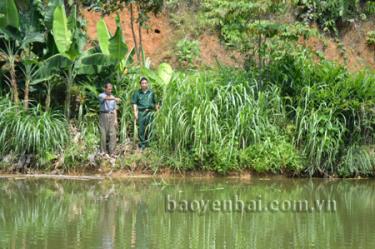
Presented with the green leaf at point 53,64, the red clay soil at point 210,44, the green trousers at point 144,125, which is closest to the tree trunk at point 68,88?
the green leaf at point 53,64

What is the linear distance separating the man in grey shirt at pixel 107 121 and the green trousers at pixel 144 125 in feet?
1.82

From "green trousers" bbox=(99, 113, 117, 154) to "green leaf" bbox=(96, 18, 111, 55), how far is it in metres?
1.55

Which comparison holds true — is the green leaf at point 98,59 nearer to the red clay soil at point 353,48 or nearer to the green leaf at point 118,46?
the green leaf at point 118,46

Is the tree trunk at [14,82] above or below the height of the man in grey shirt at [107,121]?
above

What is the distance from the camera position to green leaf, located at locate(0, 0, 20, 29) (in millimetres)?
16484

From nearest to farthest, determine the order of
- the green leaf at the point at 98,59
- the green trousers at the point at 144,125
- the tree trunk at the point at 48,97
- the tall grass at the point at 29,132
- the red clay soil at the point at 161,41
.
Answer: the tall grass at the point at 29,132 < the green trousers at the point at 144,125 < the green leaf at the point at 98,59 < the tree trunk at the point at 48,97 < the red clay soil at the point at 161,41

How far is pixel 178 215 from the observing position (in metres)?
11.8

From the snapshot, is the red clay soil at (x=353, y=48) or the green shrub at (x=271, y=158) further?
the red clay soil at (x=353, y=48)

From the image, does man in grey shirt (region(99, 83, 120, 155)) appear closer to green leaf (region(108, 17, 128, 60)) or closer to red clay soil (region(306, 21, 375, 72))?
green leaf (region(108, 17, 128, 60))

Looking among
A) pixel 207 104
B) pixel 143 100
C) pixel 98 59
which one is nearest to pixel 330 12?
pixel 207 104

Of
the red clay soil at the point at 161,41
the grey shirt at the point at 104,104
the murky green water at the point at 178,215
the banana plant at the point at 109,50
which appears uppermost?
the red clay soil at the point at 161,41

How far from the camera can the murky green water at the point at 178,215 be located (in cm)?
980

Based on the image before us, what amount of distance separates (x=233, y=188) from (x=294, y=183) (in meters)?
1.57

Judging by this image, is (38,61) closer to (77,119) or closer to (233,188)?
(77,119)
